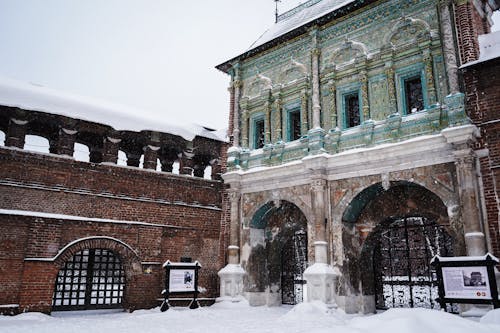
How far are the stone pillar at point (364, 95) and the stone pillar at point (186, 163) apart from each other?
5815 millimetres

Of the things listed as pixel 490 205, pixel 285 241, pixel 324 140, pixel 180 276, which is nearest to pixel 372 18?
pixel 324 140

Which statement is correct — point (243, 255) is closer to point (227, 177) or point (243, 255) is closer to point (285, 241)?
point (285, 241)

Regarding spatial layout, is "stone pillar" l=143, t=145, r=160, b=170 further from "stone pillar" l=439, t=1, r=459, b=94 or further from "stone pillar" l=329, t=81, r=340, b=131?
"stone pillar" l=439, t=1, r=459, b=94

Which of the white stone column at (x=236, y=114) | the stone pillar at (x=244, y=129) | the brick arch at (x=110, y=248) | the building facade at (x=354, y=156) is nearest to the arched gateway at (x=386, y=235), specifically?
the building facade at (x=354, y=156)

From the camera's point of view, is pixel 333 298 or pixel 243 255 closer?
pixel 333 298

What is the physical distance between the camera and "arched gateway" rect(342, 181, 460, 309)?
11.1m

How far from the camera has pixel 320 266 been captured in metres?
11.0

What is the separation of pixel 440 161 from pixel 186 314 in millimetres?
7338

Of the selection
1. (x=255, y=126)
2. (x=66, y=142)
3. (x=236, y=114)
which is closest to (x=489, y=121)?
(x=255, y=126)

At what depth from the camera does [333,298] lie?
10.8 meters

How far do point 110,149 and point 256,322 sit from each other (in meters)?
6.74

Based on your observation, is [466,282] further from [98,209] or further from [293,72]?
[98,209]

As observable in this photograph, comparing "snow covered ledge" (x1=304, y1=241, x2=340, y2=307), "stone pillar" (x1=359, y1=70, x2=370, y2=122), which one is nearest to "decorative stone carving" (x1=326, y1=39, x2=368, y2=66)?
"stone pillar" (x1=359, y1=70, x2=370, y2=122)

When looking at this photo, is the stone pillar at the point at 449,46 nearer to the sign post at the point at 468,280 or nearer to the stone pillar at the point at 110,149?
the sign post at the point at 468,280
